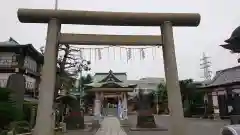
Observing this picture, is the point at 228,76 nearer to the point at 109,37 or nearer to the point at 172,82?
the point at 172,82

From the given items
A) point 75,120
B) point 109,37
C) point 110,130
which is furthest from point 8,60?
point 109,37

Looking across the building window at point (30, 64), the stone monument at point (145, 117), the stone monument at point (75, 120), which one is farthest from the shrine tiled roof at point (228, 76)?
the building window at point (30, 64)

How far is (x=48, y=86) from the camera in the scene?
877 cm

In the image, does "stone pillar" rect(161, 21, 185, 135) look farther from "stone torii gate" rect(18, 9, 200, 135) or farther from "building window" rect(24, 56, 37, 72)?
"building window" rect(24, 56, 37, 72)

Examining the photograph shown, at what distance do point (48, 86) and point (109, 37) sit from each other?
2.71 m

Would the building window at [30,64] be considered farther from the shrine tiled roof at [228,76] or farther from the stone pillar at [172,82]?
the stone pillar at [172,82]

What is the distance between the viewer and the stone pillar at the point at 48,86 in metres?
8.47

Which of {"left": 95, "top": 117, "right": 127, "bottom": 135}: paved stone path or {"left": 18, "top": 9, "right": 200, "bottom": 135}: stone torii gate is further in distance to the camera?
{"left": 95, "top": 117, "right": 127, "bottom": 135}: paved stone path

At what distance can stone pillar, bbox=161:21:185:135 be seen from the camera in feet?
29.0

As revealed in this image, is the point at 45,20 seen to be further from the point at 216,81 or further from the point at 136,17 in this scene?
the point at 216,81

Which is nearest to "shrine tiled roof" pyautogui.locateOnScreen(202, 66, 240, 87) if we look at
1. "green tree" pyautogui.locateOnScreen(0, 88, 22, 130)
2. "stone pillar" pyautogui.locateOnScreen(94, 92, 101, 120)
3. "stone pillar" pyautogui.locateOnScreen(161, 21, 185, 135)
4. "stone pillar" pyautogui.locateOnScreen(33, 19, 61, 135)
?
"stone pillar" pyautogui.locateOnScreen(94, 92, 101, 120)

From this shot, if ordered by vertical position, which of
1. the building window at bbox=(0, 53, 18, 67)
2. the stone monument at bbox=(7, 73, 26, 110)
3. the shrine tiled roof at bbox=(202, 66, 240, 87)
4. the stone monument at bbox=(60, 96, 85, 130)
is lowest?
the stone monument at bbox=(60, 96, 85, 130)

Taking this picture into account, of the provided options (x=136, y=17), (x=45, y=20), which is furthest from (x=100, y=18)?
(x=45, y=20)

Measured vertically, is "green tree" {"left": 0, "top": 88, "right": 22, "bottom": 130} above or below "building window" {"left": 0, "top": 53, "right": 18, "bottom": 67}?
below
